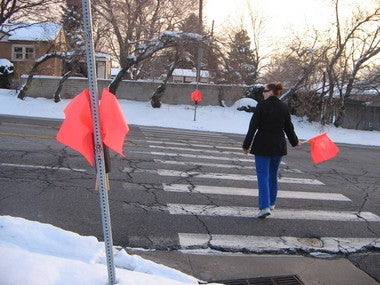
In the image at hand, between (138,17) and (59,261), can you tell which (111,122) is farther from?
(138,17)

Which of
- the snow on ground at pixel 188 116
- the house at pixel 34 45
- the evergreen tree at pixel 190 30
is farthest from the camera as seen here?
the house at pixel 34 45

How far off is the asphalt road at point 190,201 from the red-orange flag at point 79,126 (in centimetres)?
221

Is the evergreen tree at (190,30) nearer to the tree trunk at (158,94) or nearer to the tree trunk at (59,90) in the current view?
the tree trunk at (158,94)

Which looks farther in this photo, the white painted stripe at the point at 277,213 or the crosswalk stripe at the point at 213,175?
the crosswalk stripe at the point at 213,175

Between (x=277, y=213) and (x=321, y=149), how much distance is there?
1208 millimetres

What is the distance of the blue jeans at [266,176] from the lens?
593 cm

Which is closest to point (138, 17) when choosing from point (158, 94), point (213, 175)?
point (158, 94)

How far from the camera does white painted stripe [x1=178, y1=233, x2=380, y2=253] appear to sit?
5094mm

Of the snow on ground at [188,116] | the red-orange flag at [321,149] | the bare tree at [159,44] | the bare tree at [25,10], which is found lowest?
the snow on ground at [188,116]

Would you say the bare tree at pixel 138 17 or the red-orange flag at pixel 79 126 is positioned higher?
the bare tree at pixel 138 17

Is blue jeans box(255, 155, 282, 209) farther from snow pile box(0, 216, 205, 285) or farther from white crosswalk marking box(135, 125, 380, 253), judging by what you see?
snow pile box(0, 216, 205, 285)

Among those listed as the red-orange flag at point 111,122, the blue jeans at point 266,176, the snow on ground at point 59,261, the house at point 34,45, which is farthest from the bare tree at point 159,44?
the red-orange flag at point 111,122

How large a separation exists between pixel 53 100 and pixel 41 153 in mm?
16789

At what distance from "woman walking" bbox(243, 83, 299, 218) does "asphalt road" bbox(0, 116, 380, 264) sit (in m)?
0.57
